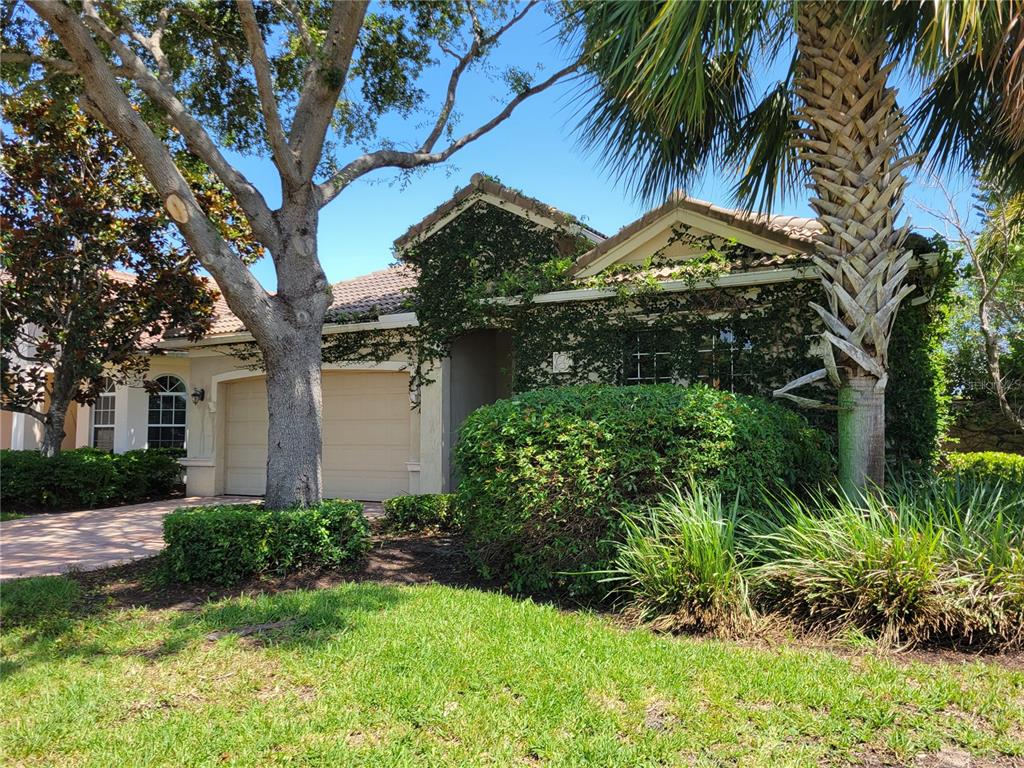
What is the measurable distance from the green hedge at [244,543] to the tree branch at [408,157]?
12.8ft

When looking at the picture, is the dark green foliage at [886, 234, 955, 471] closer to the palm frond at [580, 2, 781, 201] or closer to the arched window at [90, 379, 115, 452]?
the palm frond at [580, 2, 781, 201]

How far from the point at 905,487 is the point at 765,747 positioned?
12.9 feet

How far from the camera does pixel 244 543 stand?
609 centimetres

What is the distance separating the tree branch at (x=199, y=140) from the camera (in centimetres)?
723

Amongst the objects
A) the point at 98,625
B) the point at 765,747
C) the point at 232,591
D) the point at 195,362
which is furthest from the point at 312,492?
the point at 195,362

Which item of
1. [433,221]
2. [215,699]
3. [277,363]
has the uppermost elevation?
[433,221]

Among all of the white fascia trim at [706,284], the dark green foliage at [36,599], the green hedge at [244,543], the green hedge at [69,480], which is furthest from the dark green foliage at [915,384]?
the green hedge at [69,480]

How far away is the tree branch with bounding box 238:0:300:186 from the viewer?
287 inches

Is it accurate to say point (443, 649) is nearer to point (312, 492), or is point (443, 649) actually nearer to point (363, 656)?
point (363, 656)

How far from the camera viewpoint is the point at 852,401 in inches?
239

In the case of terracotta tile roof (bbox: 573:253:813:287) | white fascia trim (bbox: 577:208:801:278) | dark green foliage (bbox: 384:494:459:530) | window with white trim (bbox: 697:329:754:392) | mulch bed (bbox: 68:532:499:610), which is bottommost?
mulch bed (bbox: 68:532:499:610)

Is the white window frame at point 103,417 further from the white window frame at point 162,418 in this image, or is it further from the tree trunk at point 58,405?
the tree trunk at point 58,405

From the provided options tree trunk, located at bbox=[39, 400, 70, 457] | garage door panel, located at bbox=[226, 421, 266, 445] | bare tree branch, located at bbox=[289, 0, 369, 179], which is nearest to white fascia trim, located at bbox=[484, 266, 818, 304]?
bare tree branch, located at bbox=[289, 0, 369, 179]

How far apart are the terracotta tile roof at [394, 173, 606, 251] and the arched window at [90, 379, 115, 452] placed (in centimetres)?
1039
